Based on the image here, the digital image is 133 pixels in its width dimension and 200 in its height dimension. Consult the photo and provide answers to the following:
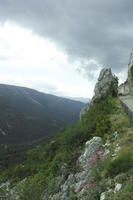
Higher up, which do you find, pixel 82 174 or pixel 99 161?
pixel 99 161

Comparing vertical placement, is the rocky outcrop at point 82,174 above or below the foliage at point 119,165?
below

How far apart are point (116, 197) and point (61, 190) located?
29.4 feet

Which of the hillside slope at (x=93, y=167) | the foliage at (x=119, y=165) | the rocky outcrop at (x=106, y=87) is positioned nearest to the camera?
the hillside slope at (x=93, y=167)

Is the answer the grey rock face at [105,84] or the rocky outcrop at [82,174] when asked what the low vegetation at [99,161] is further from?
the grey rock face at [105,84]

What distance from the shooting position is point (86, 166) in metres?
16.5

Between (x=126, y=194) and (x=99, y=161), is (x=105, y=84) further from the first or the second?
(x=126, y=194)

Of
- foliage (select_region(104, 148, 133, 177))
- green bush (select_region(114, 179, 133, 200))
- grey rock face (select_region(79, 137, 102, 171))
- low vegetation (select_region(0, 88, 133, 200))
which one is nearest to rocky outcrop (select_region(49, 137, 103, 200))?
grey rock face (select_region(79, 137, 102, 171))

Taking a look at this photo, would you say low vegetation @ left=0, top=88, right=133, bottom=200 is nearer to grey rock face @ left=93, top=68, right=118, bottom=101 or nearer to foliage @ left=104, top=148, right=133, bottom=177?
foliage @ left=104, top=148, right=133, bottom=177

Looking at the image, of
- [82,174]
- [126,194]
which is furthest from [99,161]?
[126,194]

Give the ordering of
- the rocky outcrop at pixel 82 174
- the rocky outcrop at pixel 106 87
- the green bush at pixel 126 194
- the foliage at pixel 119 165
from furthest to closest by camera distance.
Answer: the rocky outcrop at pixel 106 87 < the rocky outcrop at pixel 82 174 < the foliage at pixel 119 165 < the green bush at pixel 126 194

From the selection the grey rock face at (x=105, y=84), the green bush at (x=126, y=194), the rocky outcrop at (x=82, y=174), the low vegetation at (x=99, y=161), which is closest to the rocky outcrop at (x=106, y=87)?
the grey rock face at (x=105, y=84)

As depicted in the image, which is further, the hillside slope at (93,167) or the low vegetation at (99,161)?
the low vegetation at (99,161)

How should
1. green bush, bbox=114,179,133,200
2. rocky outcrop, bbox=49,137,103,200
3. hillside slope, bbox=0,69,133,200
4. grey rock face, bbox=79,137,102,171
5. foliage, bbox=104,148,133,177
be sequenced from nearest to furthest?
green bush, bbox=114,179,133,200 < hillside slope, bbox=0,69,133,200 < foliage, bbox=104,148,133,177 < rocky outcrop, bbox=49,137,103,200 < grey rock face, bbox=79,137,102,171

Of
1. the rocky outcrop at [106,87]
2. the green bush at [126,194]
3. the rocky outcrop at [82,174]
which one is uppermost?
the rocky outcrop at [106,87]
